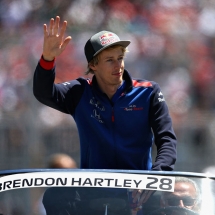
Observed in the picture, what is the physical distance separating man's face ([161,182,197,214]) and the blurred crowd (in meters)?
6.22

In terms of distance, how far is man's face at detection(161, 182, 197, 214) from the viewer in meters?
2.93

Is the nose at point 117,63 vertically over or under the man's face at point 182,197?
over

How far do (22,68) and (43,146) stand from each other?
3.84ft

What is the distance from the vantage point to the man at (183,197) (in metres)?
2.92

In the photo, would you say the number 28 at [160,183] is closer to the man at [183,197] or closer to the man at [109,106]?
the man at [183,197]

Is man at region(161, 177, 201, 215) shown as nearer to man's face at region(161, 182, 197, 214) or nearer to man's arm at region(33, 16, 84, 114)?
man's face at region(161, 182, 197, 214)

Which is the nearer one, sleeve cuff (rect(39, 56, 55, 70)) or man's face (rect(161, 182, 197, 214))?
man's face (rect(161, 182, 197, 214))

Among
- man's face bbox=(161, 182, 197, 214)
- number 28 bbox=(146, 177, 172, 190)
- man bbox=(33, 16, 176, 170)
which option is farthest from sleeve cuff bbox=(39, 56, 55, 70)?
man's face bbox=(161, 182, 197, 214)

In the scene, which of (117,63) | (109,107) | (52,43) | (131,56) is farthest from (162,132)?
(131,56)

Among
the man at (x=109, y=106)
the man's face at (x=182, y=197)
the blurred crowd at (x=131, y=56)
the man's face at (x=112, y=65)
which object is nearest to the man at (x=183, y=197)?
the man's face at (x=182, y=197)

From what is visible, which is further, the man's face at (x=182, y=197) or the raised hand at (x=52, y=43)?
the raised hand at (x=52, y=43)

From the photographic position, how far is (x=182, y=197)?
2951mm

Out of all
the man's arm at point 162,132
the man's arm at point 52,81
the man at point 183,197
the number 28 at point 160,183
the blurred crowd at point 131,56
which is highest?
the blurred crowd at point 131,56

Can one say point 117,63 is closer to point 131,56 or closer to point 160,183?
point 160,183
